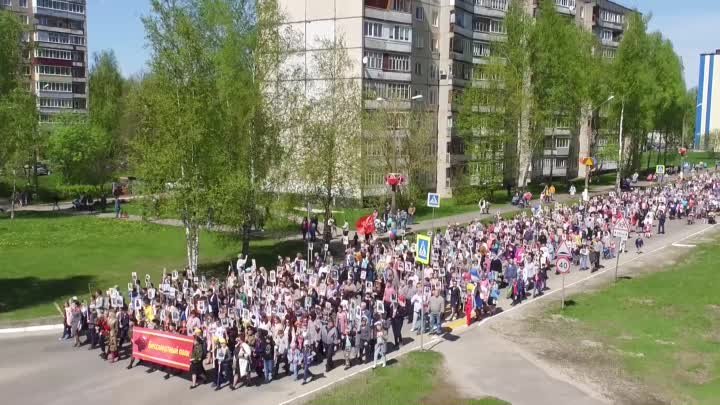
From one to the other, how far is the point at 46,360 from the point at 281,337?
26.0 feet

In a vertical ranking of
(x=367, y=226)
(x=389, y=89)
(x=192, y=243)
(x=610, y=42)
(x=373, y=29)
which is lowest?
(x=192, y=243)

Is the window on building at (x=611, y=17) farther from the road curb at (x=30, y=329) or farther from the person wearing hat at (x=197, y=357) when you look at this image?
the person wearing hat at (x=197, y=357)

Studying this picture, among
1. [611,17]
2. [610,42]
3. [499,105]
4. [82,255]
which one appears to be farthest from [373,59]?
[611,17]

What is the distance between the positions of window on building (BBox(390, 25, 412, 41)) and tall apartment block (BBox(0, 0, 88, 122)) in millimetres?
56841

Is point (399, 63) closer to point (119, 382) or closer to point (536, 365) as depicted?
point (536, 365)

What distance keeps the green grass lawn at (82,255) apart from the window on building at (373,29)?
2434cm

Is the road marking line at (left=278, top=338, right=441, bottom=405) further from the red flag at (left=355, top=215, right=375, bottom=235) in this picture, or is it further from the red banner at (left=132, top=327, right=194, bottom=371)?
the red flag at (left=355, top=215, right=375, bottom=235)

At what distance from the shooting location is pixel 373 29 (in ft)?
197

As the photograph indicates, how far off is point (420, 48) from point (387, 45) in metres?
7.40

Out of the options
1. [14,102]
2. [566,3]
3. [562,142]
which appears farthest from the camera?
[566,3]

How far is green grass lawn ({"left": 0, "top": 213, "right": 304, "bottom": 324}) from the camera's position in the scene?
1212 inches

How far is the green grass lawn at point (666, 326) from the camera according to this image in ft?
67.1

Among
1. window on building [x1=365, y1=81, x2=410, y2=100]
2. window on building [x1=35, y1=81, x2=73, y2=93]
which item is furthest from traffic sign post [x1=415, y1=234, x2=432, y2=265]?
window on building [x1=35, y1=81, x2=73, y2=93]

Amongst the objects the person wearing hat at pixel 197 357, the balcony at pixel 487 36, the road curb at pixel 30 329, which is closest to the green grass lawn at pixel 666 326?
the person wearing hat at pixel 197 357
